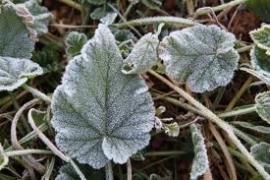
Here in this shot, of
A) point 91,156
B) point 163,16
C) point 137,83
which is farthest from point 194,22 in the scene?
point 91,156

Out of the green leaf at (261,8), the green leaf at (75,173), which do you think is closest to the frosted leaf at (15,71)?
the green leaf at (75,173)

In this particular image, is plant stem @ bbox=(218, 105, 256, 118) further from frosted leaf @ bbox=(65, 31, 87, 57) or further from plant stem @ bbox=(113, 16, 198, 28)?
frosted leaf @ bbox=(65, 31, 87, 57)

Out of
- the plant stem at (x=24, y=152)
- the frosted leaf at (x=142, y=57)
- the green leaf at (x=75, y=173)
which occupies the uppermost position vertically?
the frosted leaf at (x=142, y=57)

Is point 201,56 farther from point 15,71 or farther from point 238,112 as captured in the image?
point 15,71

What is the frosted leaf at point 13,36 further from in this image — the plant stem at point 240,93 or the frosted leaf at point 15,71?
the plant stem at point 240,93

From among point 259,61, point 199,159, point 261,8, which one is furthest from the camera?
point 261,8

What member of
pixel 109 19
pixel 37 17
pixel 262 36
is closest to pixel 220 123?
pixel 262 36

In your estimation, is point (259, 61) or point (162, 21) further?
point (162, 21)
